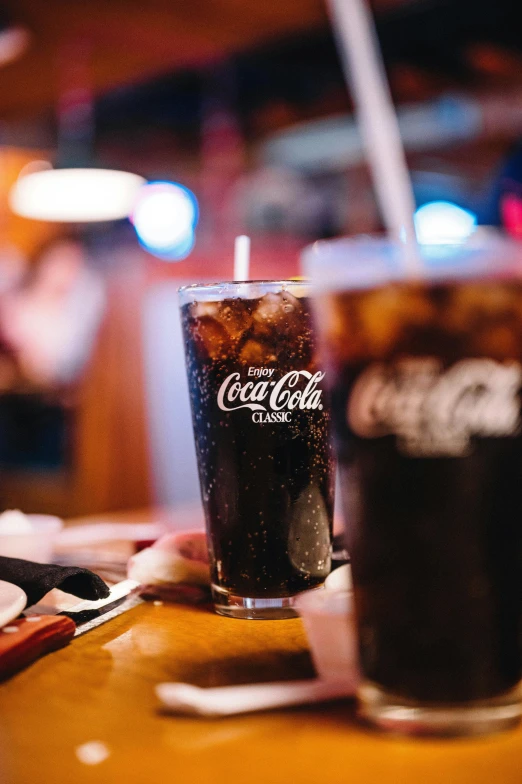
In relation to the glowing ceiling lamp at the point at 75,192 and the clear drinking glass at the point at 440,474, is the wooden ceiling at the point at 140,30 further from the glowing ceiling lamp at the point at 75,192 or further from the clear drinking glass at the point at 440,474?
the clear drinking glass at the point at 440,474

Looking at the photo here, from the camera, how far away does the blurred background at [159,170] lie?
5.68 m

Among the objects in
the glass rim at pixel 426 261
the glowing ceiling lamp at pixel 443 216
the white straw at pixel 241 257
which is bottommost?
the glass rim at pixel 426 261

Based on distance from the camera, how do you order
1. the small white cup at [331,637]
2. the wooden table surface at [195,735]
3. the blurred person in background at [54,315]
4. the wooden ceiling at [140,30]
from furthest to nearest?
1. the blurred person in background at [54,315]
2. the wooden ceiling at [140,30]
3. the small white cup at [331,637]
4. the wooden table surface at [195,735]

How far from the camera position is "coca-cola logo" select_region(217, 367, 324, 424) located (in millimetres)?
799

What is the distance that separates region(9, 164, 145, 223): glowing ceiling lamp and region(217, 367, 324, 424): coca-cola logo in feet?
14.3

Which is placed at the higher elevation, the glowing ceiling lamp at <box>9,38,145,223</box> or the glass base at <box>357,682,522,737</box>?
the glowing ceiling lamp at <box>9,38,145,223</box>

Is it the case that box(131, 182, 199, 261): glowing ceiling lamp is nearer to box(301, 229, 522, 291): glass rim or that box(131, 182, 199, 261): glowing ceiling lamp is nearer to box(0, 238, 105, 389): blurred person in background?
box(0, 238, 105, 389): blurred person in background

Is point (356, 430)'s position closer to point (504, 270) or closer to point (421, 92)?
point (504, 270)

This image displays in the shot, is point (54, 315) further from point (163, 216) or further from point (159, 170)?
point (159, 170)

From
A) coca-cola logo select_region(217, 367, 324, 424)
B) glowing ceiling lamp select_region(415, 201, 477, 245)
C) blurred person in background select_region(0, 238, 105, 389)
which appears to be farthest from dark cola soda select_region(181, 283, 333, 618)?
glowing ceiling lamp select_region(415, 201, 477, 245)

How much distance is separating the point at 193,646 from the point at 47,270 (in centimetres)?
756

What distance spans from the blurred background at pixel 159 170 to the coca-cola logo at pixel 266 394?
9.25ft

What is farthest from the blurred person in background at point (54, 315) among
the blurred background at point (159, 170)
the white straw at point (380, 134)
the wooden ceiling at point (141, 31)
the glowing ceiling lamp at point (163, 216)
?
the white straw at point (380, 134)

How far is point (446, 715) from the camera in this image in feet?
1.75
